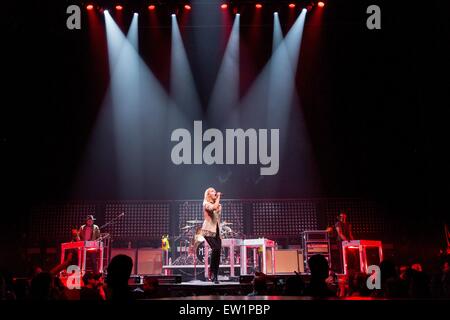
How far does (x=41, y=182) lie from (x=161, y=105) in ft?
11.1

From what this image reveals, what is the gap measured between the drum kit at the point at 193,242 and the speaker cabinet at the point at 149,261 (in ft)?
1.24

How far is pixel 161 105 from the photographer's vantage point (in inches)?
443

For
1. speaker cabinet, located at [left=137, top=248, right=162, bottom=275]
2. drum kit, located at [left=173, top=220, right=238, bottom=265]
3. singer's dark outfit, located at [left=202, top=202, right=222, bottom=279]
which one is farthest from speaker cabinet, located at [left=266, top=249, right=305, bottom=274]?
singer's dark outfit, located at [left=202, top=202, right=222, bottom=279]

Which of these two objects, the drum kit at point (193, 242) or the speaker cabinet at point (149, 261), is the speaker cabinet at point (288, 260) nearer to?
the drum kit at point (193, 242)

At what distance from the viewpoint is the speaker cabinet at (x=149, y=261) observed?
1006cm

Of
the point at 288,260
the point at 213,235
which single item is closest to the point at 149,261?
the point at 288,260

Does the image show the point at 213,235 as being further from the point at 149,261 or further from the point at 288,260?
the point at 149,261

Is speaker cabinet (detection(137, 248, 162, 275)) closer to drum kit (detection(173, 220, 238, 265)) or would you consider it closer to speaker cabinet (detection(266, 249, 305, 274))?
drum kit (detection(173, 220, 238, 265))

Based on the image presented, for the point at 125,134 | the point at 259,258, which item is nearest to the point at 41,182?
the point at 125,134

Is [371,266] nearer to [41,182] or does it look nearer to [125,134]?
[125,134]

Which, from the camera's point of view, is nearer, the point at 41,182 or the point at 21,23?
the point at 21,23

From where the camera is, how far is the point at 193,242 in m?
9.77

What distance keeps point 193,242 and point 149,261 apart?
3.75 feet

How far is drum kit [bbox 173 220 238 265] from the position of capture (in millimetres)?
9234
